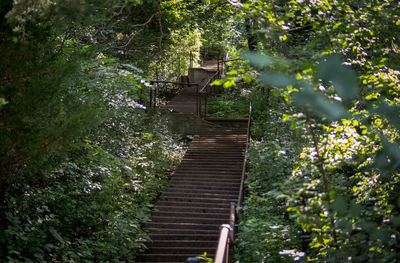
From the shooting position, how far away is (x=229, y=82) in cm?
230

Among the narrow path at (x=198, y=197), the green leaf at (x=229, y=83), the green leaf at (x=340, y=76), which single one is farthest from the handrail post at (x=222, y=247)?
the narrow path at (x=198, y=197)

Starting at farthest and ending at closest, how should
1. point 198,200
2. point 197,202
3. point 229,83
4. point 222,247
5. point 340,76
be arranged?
point 198,200 < point 197,202 < point 222,247 < point 229,83 < point 340,76

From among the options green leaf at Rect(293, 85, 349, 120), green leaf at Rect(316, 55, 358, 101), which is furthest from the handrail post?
green leaf at Rect(316, 55, 358, 101)

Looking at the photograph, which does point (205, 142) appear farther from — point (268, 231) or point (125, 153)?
point (268, 231)

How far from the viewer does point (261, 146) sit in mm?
8047

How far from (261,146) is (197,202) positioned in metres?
2.30

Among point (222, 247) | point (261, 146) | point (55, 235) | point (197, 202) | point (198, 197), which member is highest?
point (261, 146)

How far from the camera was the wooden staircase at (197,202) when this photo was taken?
292 inches

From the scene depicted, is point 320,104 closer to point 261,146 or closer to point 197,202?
point 261,146

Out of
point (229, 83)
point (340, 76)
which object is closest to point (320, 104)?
point (340, 76)

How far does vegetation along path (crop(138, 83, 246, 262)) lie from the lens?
24.4 feet

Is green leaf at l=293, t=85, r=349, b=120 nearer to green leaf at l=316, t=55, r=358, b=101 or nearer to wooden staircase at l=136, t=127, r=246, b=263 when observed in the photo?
green leaf at l=316, t=55, r=358, b=101

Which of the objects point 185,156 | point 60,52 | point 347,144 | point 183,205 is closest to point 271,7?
point 347,144

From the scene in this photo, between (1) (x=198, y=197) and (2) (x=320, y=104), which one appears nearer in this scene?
(2) (x=320, y=104)
